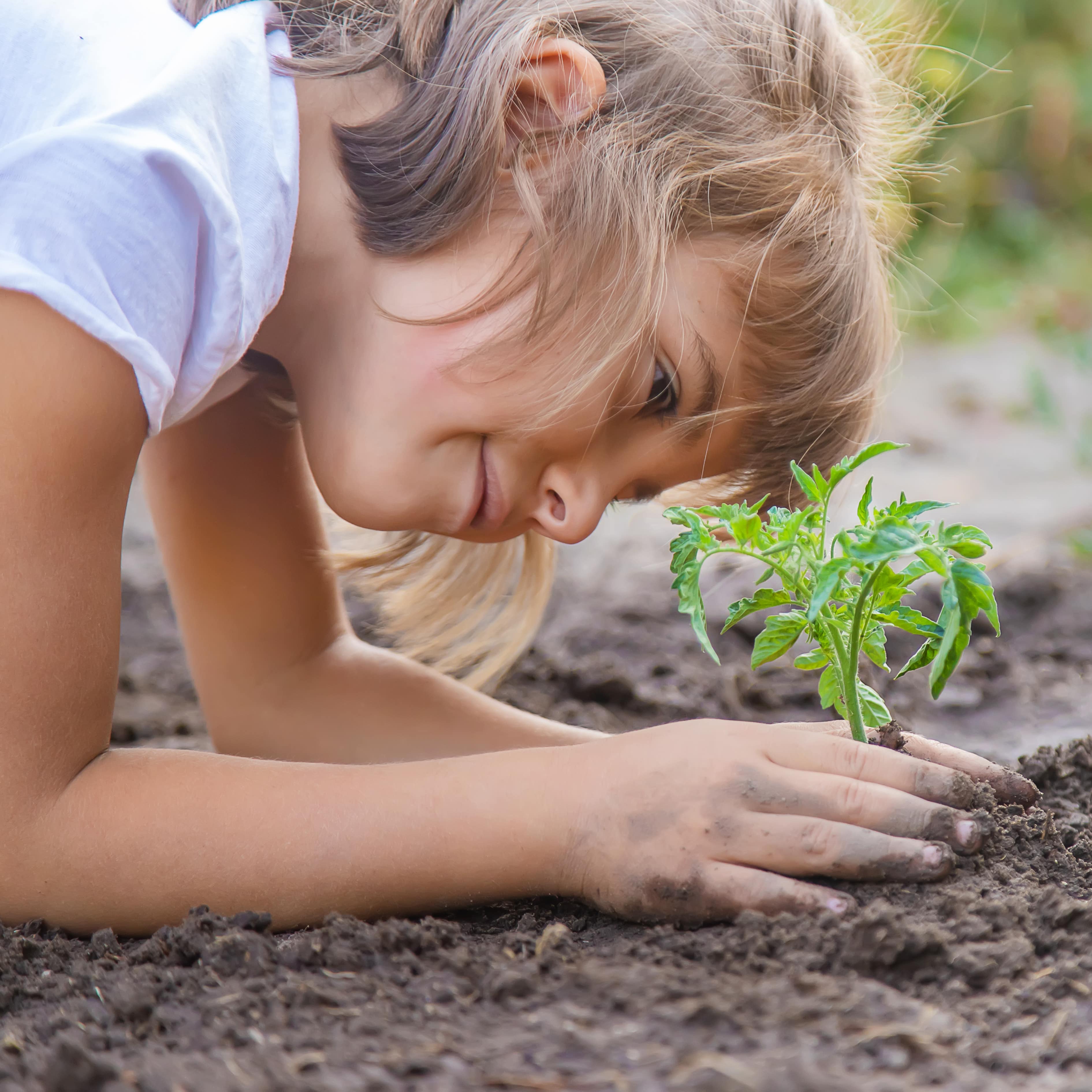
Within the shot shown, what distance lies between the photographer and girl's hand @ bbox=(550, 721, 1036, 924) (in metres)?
1.16

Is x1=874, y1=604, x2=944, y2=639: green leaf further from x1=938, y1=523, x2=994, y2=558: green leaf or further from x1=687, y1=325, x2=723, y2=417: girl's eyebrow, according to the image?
x1=687, y1=325, x2=723, y2=417: girl's eyebrow

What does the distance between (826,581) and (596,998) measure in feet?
1.43

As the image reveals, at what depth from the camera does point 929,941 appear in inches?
41.3

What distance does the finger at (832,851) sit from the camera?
45.8 inches

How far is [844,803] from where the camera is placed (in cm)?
118

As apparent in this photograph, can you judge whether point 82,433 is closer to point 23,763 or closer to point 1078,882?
point 23,763

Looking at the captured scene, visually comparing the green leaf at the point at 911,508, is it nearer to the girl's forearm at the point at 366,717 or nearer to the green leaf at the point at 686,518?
the green leaf at the point at 686,518

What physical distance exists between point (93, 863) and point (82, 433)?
1.54 feet

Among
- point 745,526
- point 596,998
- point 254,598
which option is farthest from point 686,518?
point 254,598

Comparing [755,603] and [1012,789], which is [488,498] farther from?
[1012,789]

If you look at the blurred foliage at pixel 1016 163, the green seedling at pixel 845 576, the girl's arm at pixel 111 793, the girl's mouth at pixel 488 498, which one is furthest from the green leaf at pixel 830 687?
the blurred foliage at pixel 1016 163

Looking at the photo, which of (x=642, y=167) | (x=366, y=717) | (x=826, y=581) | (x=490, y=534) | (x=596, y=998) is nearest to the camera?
(x=596, y=998)

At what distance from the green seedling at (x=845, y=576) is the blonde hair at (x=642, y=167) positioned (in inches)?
13.2

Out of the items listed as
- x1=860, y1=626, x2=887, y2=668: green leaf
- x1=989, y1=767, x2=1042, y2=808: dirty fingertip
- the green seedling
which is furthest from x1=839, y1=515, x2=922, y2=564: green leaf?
x1=989, y1=767, x2=1042, y2=808: dirty fingertip
